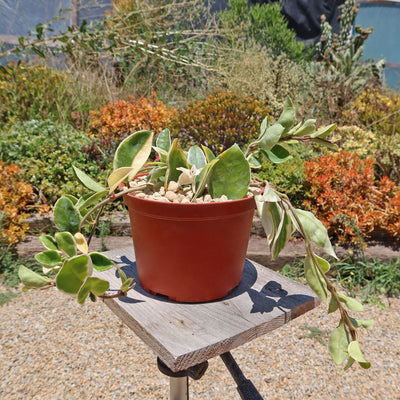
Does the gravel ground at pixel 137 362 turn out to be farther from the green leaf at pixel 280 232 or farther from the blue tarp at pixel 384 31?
the blue tarp at pixel 384 31

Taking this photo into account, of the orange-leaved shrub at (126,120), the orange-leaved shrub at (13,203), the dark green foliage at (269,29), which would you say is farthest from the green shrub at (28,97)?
the dark green foliage at (269,29)

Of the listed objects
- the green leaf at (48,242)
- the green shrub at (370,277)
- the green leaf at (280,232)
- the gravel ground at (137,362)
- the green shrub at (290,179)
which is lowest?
the gravel ground at (137,362)

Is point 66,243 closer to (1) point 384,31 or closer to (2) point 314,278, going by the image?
(2) point 314,278

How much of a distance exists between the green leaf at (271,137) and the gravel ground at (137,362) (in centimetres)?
158

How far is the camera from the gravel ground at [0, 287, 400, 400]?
194 centimetres

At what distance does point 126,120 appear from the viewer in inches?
163

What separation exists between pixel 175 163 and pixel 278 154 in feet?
0.80

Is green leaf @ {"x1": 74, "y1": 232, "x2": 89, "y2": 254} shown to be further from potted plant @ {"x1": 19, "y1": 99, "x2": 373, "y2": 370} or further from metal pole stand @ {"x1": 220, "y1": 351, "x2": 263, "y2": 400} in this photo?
metal pole stand @ {"x1": 220, "y1": 351, "x2": 263, "y2": 400}

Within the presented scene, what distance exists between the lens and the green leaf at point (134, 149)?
2.74 ft

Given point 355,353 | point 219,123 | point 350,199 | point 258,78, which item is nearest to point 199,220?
point 355,353

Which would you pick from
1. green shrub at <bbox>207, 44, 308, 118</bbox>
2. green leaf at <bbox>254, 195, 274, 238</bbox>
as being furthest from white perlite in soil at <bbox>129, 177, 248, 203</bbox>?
green shrub at <bbox>207, 44, 308, 118</bbox>

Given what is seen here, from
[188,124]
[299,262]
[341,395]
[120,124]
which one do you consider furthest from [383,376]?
[120,124]

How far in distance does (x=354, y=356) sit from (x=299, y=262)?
2362mm

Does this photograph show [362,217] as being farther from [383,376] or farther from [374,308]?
[383,376]
